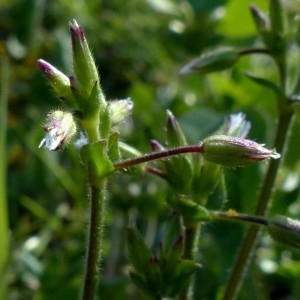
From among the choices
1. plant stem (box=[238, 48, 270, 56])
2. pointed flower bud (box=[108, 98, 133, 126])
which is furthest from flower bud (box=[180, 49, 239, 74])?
pointed flower bud (box=[108, 98, 133, 126])

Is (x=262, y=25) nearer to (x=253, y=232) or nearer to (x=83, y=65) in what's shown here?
(x=253, y=232)

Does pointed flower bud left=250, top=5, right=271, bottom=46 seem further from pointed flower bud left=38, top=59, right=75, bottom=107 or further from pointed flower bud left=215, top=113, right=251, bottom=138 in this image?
pointed flower bud left=38, top=59, right=75, bottom=107

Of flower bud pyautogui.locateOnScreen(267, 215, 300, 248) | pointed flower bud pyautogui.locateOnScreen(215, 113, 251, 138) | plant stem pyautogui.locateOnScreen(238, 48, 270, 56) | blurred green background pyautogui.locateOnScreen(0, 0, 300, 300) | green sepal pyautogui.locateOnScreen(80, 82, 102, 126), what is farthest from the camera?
blurred green background pyautogui.locateOnScreen(0, 0, 300, 300)

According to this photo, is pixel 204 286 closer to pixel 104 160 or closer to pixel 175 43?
pixel 104 160

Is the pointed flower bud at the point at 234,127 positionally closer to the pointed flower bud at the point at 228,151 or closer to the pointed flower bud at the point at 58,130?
the pointed flower bud at the point at 228,151

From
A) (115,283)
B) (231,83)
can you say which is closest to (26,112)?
(231,83)

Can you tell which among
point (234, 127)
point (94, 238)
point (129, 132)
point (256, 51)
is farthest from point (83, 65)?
point (129, 132)

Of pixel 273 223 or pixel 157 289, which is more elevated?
pixel 273 223
